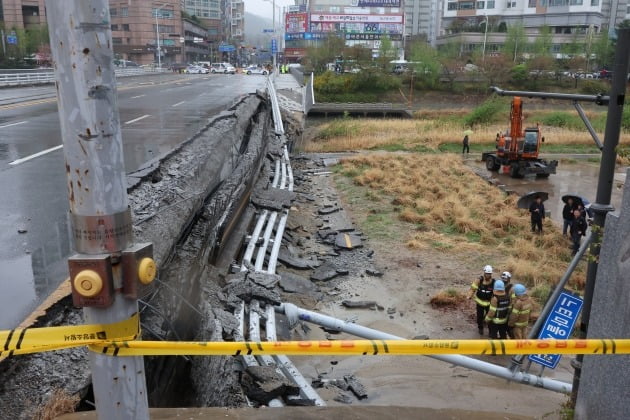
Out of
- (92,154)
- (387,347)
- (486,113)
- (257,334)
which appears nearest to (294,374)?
(257,334)

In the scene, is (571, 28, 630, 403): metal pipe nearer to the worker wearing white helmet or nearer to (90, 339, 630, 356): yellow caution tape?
(90, 339, 630, 356): yellow caution tape

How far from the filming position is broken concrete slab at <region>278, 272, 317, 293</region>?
11195mm

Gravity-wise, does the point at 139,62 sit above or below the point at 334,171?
above

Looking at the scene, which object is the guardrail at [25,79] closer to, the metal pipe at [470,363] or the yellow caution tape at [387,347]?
the metal pipe at [470,363]

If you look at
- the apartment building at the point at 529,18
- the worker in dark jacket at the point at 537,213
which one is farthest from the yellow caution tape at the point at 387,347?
the apartment building at the point at 529,18

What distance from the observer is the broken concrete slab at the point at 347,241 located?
14.7 metres

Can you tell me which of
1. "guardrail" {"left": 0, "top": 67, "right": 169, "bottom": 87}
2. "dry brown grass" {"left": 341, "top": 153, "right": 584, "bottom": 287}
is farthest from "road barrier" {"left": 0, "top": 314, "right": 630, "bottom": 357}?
"guardrail" {"left": 0, "top": 67, "right": 169, "bottom": 87}

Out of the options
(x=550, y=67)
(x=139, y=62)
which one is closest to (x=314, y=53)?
(x=550, y=67)

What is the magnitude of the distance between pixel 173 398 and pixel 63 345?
10.4ft

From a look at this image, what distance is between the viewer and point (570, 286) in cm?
1231

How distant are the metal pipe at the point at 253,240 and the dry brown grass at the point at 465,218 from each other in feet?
14.6

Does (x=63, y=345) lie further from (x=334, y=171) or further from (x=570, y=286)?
(x=334, y=171)

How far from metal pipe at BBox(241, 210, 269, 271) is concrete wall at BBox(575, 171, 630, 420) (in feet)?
20.0

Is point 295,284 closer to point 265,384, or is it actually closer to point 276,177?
point 265,384
